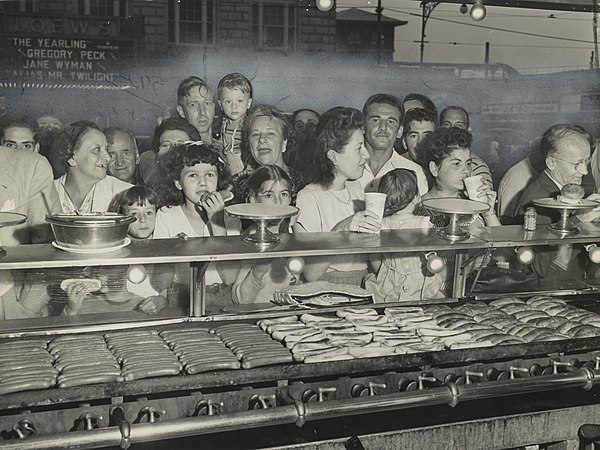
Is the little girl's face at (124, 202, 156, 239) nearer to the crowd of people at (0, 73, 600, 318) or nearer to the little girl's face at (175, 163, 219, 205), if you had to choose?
the crowd of people at (0, 73, 600, 318)

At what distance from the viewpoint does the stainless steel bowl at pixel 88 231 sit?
450 cm

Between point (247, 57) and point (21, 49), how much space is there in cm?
160

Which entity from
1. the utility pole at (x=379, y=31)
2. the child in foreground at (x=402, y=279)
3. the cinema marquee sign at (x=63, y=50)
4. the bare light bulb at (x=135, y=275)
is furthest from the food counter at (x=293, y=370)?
the utility pole at (x=379, y=31)

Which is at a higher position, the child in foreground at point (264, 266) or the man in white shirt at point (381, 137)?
the man in white shirt at point (381, 137)

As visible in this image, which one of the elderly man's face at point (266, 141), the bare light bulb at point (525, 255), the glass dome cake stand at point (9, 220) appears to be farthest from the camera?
the bare light bulb at point (525, 255)

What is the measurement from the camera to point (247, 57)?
563 cm

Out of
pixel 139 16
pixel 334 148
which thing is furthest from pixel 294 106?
pixel 139 16

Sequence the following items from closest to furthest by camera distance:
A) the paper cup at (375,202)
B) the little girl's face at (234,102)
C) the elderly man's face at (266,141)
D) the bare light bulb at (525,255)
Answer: the paper cup at (375,202) < the little girl's face at (234,102) < the elderly man's face at (266,141) < the bare light bulb at (525,255)

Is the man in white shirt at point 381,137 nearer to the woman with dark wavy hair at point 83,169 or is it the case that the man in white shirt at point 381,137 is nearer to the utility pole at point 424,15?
the utility pole at point 424,15

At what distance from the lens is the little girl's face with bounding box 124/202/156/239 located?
18.0ft

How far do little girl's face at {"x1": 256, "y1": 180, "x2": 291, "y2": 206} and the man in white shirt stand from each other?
25.5 inches

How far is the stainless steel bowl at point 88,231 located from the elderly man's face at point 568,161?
12.8ft

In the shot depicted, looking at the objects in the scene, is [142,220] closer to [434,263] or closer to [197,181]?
[197,181]

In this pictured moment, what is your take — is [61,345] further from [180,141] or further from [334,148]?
[334,148]
